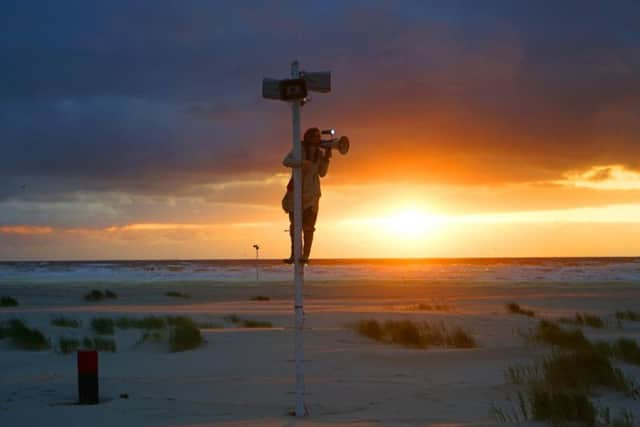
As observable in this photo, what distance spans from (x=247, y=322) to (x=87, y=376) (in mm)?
11805

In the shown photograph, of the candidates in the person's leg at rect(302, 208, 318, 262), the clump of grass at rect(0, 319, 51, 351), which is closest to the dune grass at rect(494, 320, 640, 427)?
the person's leg at rect(302, 208, 318, 262)

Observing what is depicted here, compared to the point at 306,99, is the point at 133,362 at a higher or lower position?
lower

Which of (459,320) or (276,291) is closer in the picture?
(459,320)

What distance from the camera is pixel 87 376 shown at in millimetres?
9148

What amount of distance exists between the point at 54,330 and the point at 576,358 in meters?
12.4

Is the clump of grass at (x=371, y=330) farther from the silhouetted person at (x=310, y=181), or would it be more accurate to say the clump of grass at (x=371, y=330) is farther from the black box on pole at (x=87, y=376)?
the silhouetted person at (x=310, y=181)

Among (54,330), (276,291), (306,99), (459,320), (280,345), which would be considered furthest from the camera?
(276,291)

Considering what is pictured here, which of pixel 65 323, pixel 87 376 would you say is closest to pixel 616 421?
pixel 87 376

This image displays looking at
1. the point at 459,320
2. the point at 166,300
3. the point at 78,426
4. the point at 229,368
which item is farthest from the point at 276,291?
the point at 78,426

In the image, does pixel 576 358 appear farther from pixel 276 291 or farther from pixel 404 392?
pixel 276 291

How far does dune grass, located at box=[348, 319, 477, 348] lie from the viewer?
1510 centimetres

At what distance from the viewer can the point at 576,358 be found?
10508mm

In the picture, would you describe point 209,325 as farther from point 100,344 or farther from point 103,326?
point 100,344

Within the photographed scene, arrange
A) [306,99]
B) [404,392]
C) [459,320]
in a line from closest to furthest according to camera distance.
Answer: [306,99] → [404,392] → [459,320]
